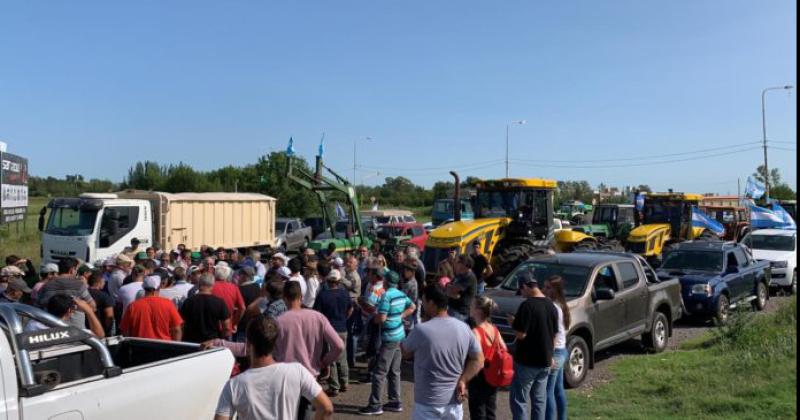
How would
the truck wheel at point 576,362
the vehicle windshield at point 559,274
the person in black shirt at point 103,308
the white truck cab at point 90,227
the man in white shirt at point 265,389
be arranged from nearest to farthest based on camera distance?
the man in white shirt at point 265,389, the person in black shirt at point 103,308, the truck wheel at point 576,362, the vehicle windshield at point 559,274, the white truck cab at point 90,227

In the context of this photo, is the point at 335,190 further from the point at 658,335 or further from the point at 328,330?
the point at 328,330

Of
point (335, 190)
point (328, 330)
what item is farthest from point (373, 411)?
point (335, 190)

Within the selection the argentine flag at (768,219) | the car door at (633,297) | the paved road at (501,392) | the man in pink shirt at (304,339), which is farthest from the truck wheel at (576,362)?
the argentine flag at (768,219)

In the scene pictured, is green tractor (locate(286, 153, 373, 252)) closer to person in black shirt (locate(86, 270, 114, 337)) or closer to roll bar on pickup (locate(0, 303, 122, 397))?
person in black shirt (locate(86, 270, 114, 337))

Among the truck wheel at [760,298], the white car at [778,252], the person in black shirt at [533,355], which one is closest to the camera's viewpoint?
the person in black shirt at [533,355]

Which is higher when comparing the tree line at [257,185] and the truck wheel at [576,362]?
the tree line at [257,185]

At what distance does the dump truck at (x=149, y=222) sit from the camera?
16.7 m

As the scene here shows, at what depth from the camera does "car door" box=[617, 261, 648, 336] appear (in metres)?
9.82

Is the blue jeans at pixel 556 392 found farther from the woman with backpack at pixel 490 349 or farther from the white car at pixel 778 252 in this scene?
the white car at pixel 778 252

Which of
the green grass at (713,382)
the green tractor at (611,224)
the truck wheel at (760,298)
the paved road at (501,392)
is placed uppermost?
the green tractor at (611,224)

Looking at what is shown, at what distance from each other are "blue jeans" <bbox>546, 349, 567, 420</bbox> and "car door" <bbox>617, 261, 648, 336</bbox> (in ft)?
11.4

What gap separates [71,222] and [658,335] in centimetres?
1430

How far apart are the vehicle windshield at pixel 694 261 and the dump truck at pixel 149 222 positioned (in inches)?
523

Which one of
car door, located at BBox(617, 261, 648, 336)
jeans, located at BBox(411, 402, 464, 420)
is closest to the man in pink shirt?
jeans, located at BBox(411, 402, 464, 420)
